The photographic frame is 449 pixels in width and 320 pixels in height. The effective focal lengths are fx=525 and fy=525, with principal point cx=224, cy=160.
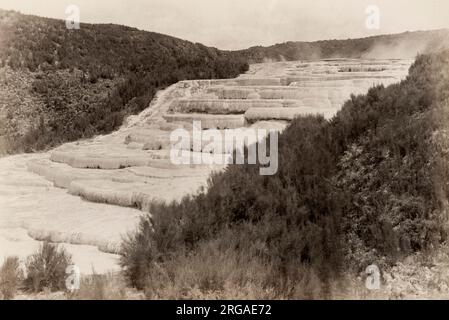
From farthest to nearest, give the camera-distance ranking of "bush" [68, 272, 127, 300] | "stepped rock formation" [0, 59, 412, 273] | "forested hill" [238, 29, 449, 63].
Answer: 1. "forested hill" [238, 29, 449, 63]
2. "stepped rock formation" [0, 59, 412, 273]
3. "bush" [68, 272, 127, 300]

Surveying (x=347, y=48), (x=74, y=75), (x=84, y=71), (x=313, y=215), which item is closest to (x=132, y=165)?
(x=313, y=215)

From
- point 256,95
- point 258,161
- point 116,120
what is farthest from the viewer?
point 116,120

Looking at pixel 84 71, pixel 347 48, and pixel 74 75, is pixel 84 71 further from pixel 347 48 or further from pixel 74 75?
pixel 347 48

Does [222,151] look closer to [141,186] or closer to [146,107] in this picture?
[141,186]

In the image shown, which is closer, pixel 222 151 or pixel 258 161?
pixel 258 161

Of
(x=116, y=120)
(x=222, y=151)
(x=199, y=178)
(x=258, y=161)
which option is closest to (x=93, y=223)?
(x=199, y=178)

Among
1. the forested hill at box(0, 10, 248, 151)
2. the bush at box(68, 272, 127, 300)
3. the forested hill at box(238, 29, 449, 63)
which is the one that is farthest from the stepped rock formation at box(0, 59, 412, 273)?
the forested hill at box(238, 29, 449, 63)

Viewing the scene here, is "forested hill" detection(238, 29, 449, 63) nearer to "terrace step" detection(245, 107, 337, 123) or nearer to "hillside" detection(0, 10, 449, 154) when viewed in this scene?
"hillside" detection(0, 10, 449, 154)
